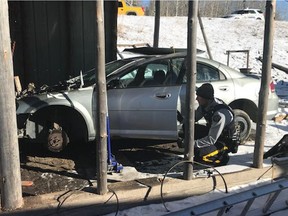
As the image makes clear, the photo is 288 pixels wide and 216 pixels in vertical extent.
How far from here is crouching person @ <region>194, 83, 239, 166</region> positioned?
5223 millimetres

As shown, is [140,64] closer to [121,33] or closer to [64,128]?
[64,128]

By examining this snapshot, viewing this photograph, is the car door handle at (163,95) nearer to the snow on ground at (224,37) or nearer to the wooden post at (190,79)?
the wooden post at (190,79)

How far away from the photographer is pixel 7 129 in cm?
379

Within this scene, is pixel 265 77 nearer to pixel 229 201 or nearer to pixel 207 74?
pixel 207 74

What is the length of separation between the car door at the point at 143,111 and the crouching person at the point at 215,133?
0.41 metres

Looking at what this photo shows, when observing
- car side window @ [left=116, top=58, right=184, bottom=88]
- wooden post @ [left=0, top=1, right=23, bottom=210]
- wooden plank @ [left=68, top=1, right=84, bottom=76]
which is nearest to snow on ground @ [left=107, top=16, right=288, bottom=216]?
wooden plank @ [left=68, top=1, right=84, bottom=76]

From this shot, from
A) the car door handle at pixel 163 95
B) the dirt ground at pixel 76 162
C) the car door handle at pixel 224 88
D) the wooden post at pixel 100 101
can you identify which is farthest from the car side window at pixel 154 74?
the wooden post at pixel 100 101

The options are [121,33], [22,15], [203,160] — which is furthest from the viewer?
[121,33]

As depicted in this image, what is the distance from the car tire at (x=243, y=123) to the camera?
21.3 feet

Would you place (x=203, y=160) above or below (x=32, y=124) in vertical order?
below

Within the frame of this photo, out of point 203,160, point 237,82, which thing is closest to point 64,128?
point 203,160

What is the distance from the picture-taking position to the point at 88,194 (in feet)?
14.1

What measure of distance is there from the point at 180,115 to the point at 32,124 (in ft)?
6.76

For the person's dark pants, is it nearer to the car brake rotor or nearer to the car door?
the car door
